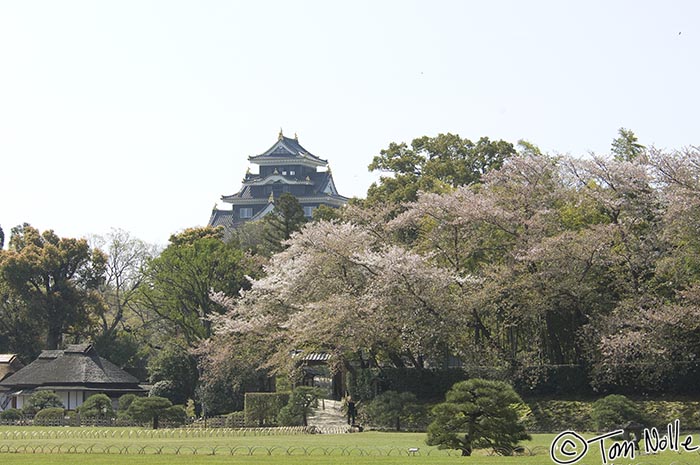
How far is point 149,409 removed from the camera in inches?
1628

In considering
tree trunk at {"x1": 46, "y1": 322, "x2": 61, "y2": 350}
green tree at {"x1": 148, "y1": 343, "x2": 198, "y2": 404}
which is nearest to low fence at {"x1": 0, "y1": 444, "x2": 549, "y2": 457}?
green tree at {"x1": 148, "y1": 343, "x2": 198, "y2": 404}

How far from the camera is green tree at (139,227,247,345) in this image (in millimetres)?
55094

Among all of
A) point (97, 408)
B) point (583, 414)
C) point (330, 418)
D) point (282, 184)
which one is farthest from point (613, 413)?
point (282, 184)

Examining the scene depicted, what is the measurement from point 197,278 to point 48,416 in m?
12.5

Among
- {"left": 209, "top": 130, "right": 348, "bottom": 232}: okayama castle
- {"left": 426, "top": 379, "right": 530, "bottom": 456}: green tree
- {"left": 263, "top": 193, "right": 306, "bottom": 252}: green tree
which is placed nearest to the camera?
{"left": 426, "top": 379, "right": 530, "bottom": 456}: green tree

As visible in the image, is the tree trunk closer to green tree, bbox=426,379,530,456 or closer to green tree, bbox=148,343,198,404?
green tree, bbox=148,343,198,404

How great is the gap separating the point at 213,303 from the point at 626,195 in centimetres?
2330

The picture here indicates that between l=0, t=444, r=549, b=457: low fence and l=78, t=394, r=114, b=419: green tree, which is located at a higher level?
l=78, t=394, r=114, b=419: green tree

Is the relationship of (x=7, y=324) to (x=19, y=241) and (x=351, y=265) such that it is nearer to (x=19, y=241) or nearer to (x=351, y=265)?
(x=19, y=241)

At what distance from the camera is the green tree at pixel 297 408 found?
41.7m

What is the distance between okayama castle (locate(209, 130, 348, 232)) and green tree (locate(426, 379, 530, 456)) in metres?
87.7

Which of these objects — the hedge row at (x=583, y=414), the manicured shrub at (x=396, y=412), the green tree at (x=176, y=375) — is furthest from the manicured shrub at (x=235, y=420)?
the hedge row at (x=583, y=414)
